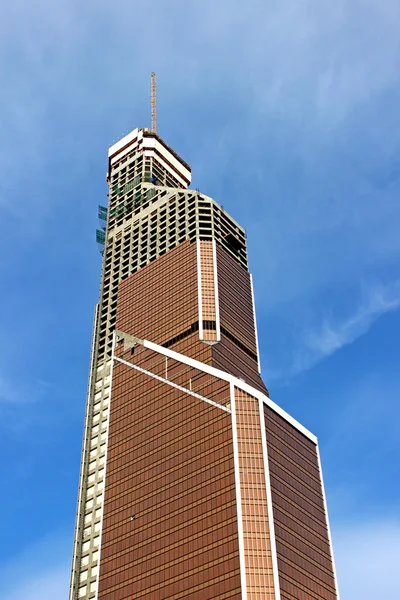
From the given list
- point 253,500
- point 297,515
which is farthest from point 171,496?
point 297,515

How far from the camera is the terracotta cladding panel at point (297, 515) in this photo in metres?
151

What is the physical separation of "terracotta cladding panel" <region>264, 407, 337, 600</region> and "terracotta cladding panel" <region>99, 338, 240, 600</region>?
10610 mm

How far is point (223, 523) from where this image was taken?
495 ft

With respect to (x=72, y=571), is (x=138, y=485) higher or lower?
higher

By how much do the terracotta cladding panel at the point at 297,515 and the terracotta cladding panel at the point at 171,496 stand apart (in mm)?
10610

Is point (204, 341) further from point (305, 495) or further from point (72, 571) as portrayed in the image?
point (72, 571)

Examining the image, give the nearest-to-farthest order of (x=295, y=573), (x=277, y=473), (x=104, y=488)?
(x=295, y=573) → (x=277, y=473) → (x=104, y=488)

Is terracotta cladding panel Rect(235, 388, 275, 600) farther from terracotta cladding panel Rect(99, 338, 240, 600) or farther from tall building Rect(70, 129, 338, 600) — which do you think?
terracotta cladding panel Rect(99, 338, 240, 600)

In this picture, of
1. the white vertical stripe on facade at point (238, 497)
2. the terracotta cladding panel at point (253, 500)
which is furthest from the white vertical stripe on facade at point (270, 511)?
the white vertical stripe on facade at point (238, 497)

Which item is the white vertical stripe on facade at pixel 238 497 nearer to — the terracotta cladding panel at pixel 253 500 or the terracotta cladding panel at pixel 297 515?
the terracotta cladding panel at pixel 253 500

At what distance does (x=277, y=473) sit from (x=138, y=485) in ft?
108

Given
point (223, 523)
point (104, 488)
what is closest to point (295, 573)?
point (223, 523)

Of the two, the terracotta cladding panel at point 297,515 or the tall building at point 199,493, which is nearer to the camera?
the tall building at point 199,493

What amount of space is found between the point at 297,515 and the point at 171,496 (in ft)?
90.2
